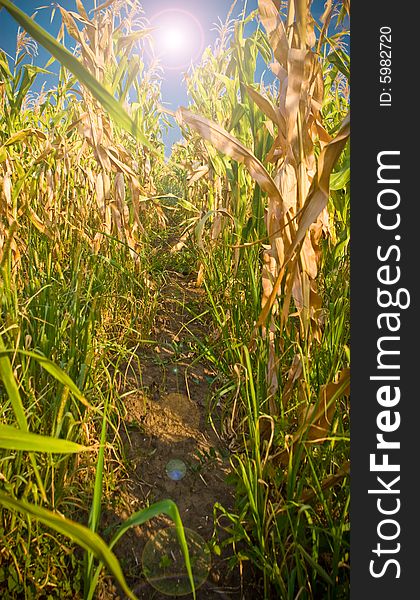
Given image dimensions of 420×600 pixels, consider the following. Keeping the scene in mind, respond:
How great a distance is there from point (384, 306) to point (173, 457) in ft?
2.13

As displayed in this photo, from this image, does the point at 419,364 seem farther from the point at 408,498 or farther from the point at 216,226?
the point at 216,226

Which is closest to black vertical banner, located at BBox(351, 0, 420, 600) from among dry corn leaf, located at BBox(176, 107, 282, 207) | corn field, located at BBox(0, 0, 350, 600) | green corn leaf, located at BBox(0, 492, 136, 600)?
corn field, located at BBox(0, 0, 350, 600)

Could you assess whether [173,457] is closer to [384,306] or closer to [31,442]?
[384,306]

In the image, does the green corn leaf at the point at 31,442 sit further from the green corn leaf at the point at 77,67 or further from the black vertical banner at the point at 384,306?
the black vertical banner at the point at 384,306

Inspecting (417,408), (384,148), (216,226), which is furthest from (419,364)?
(216,226)

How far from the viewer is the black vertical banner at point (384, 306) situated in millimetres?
704

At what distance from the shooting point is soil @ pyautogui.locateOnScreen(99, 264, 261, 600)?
87 cm

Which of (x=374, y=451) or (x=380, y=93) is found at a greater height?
(x=380, y=93)

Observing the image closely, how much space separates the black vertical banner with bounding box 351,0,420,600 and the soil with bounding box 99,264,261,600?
0.27 meters

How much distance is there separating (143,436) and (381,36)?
1.03m

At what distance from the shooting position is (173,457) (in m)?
1.14

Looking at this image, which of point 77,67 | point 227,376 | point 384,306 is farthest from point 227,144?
point 227,376

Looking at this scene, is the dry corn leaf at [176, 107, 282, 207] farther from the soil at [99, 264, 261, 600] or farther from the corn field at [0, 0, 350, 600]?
the soil at [99, 264, 261, 600]

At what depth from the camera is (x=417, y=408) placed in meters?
0.74
